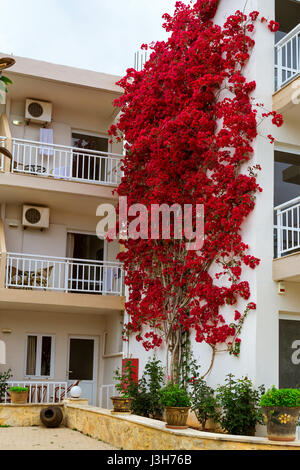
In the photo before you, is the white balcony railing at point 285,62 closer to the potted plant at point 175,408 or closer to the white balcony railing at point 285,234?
the white balcony railing at point 285,234

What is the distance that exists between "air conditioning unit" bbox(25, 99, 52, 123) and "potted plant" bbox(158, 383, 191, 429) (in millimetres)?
10445

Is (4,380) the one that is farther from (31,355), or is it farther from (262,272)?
(262,272)

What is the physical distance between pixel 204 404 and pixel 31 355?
7.19 meters

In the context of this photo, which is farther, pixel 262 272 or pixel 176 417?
pixel 262 272

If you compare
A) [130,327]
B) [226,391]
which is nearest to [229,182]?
[226,391]

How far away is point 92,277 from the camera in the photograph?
57.1 ft

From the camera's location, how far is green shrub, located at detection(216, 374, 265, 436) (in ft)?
32.0

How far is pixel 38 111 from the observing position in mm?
17188

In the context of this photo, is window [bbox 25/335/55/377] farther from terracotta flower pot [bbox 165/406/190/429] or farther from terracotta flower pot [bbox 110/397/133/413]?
terracotta flower pot [bbox 165/406/190/429]

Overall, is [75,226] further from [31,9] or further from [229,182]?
[31,9]

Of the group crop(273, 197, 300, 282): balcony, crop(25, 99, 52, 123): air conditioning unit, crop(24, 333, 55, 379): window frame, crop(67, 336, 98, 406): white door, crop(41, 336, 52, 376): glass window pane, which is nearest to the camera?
crop(273, 197, 300, 282): balcony

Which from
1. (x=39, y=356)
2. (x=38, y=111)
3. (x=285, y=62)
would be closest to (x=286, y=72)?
(x=285, y=62)

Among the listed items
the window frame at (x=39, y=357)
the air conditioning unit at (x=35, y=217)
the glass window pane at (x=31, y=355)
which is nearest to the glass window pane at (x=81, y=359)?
the window frame at (x=39, y=357)

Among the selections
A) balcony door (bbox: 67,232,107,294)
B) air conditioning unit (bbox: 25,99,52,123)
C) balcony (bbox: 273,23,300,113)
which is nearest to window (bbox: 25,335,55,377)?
balcony door (bbox: 67,232,107,294)
